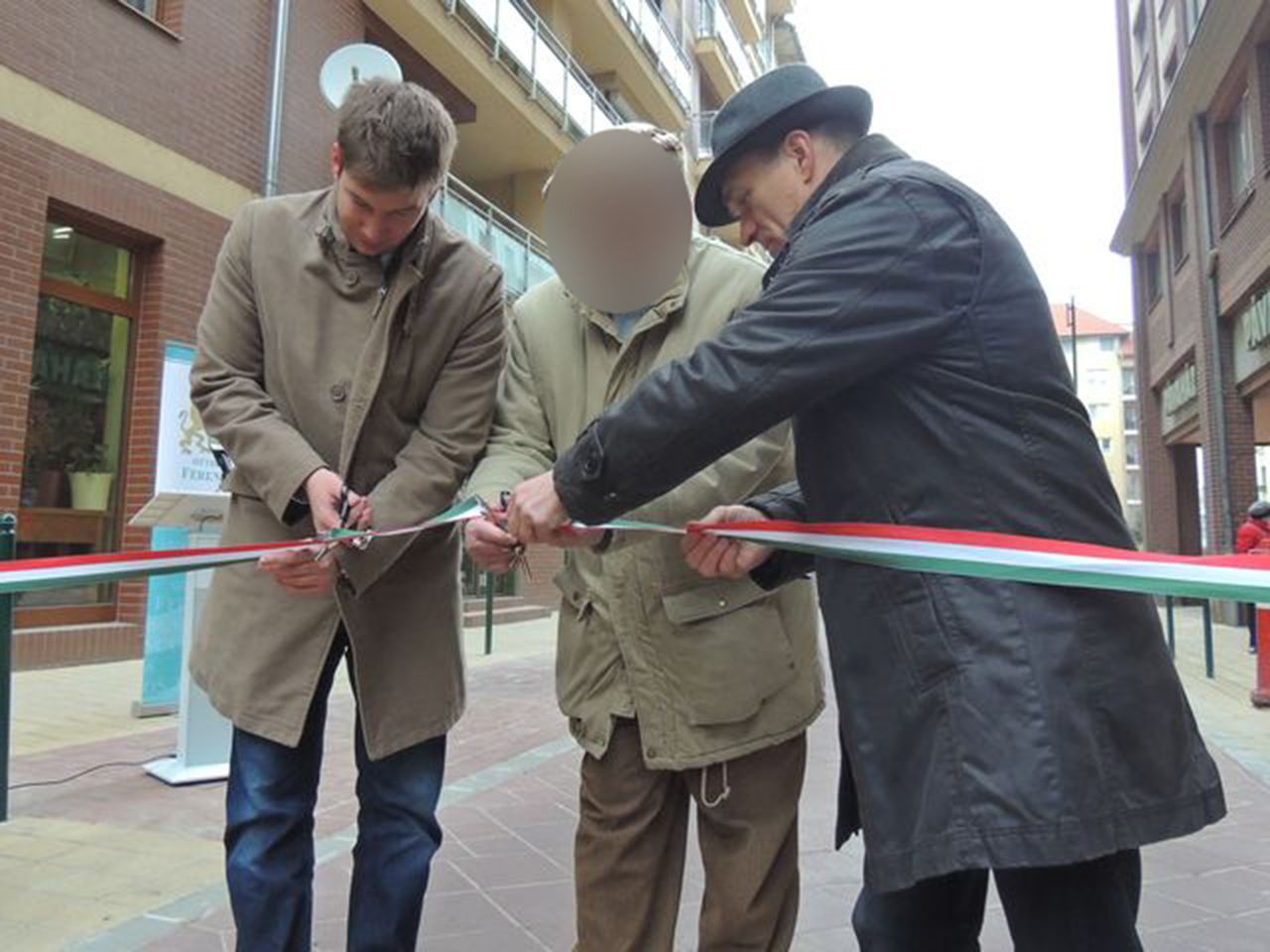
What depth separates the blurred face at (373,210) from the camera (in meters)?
1.97

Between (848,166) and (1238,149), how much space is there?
17.4m

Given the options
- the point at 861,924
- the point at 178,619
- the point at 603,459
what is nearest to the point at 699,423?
the point at 603,459

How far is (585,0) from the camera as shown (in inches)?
627

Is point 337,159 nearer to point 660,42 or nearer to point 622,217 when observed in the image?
point 622,217

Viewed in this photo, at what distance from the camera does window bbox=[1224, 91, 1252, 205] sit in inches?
593

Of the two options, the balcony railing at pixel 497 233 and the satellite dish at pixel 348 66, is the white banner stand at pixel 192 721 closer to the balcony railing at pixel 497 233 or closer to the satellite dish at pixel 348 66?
the satellite dish at pixel 348 66

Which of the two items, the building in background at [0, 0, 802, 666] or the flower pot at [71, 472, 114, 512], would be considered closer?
the building in background at [0, 0, 802, 666]

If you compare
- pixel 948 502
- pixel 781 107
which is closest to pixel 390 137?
pixel 781 107

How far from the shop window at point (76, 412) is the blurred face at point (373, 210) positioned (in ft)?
21.1

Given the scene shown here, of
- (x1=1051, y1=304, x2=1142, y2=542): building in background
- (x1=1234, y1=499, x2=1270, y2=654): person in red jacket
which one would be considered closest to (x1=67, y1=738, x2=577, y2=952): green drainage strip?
(x1=1234, y1=499, x2=1270, y2=654): person in red jacket

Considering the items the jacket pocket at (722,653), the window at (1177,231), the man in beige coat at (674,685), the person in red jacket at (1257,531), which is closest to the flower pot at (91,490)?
the man in beige coat at (674,685)

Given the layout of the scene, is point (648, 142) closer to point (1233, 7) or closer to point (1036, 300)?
point (1036, 300)

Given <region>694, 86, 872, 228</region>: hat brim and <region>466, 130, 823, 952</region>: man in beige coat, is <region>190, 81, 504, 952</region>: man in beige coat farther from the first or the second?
<region>694, 86, 872, 228</region>: hat brim

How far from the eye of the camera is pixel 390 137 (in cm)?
190
